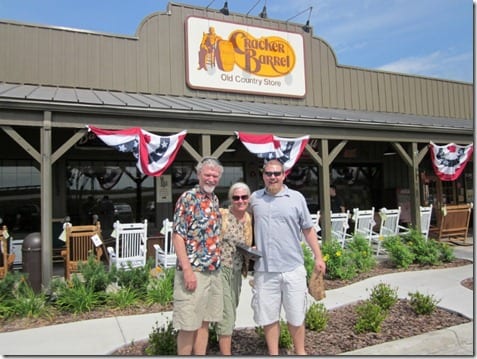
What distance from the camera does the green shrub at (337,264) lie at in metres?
6.21

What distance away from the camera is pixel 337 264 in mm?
6273

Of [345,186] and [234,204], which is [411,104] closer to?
[345,186]

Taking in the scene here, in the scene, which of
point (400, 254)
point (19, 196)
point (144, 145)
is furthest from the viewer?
point (19, 196)

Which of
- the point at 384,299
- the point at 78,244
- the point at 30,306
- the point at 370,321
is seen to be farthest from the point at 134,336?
the point at 78,244

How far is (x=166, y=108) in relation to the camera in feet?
23.1

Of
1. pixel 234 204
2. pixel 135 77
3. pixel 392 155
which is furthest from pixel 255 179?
pixel 234 204

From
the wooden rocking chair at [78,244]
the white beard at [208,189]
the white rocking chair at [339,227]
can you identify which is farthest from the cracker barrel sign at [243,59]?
the white beard at [208,189]

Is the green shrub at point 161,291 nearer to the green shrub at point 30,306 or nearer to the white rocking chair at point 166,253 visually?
the green shrub at point 30,306

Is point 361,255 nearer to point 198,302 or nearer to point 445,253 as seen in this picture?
point 445,253

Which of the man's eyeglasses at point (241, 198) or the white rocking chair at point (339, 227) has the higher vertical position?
the man's eyeglasses at point (241, 198)

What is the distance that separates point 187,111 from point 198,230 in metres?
4.49

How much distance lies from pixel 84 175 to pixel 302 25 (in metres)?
7.22

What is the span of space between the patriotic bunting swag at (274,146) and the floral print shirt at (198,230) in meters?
4.54

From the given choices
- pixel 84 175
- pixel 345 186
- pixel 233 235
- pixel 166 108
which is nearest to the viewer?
pixel 233 235
